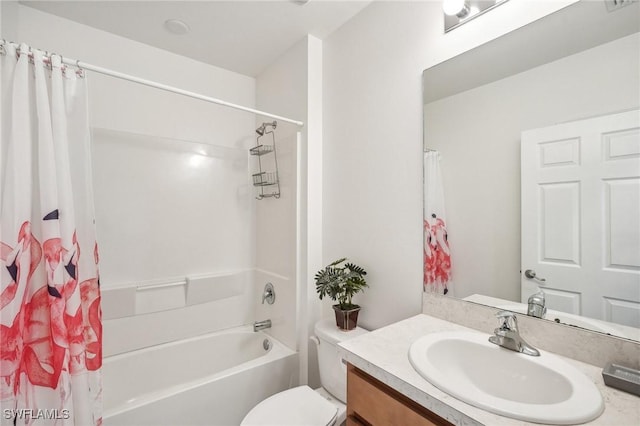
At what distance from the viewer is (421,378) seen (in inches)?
32.0

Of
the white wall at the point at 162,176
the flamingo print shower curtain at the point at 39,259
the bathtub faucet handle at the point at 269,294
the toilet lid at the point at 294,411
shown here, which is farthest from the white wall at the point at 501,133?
the white wall at the point at 162,176

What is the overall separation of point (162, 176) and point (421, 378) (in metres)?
2.09

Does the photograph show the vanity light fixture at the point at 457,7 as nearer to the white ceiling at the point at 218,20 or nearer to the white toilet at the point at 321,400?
the white ceiling at the point at 218,20

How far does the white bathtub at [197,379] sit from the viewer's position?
55.2 inches

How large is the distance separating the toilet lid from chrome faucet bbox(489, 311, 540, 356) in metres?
0.79

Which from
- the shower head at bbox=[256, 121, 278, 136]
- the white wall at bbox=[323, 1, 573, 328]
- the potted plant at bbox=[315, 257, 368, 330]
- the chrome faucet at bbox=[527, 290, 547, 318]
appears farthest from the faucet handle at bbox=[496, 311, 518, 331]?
the shower head at bbox=[256, 121, 278, 136]

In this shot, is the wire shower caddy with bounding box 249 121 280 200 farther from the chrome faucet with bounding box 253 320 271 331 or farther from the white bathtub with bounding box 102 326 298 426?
the white bathtub with bounding box 102 326 298 426

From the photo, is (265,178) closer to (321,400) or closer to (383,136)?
(383,136)

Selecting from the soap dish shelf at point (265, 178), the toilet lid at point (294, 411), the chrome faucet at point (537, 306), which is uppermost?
the soap dish shelf at point (265, 178)

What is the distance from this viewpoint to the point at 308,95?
195 centimetres

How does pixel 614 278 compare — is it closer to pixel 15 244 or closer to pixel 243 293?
pixel 15 244

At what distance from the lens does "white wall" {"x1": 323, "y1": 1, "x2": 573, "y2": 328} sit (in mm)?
1393

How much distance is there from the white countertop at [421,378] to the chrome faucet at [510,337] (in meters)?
0.13

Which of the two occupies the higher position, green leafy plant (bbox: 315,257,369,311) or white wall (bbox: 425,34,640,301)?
white wall (bbox: 425,34,640,301)
